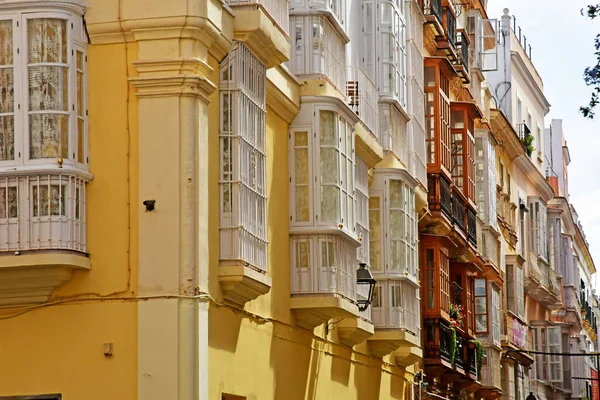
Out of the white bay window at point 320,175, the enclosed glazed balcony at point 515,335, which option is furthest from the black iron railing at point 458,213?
the white bay window at point 320,175

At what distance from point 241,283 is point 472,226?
18225 mm

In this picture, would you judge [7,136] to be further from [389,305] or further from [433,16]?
[433,16]

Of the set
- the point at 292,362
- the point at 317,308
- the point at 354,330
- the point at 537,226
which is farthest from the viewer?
the point at 537,226

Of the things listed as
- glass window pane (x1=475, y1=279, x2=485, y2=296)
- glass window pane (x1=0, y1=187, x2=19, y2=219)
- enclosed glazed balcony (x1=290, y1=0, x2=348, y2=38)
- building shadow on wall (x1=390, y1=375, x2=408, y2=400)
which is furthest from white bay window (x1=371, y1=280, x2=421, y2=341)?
glass window pane (x1=475, y1=279, x2=485, y2=296)

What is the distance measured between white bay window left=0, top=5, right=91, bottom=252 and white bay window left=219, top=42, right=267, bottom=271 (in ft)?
5.83

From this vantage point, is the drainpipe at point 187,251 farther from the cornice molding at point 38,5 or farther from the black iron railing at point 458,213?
the black iron railing at point 458,213

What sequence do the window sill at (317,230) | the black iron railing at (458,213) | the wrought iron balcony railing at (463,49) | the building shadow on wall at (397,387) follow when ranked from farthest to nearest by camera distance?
the wrought iron balcony railing at (463,49), the black iron railing at (458,213), the building shadow on wall at (397,387), the window sill at (317,230)

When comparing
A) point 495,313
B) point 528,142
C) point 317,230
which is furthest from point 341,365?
point 528,142

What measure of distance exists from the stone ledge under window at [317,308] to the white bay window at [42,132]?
4726 mm

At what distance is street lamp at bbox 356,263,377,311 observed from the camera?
21.8 metres

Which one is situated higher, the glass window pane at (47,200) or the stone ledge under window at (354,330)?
the glass window pane at (47,200)

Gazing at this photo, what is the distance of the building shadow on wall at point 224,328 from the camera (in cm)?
1653

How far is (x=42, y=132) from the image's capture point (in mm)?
15812

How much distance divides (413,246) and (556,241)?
25731 millimetres
